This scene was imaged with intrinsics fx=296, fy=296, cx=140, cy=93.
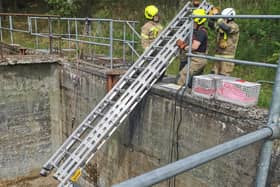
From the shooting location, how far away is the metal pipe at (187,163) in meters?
1.21

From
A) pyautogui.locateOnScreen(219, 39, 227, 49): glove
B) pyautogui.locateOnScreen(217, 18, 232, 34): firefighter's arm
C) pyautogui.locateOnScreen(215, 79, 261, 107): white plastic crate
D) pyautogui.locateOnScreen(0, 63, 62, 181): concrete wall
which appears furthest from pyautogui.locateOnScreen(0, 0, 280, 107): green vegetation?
pyautogui.locateOnScreen(0, 63, 62, 181): concrete wall

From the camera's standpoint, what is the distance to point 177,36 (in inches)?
204

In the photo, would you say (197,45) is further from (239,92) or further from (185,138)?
(185,138)

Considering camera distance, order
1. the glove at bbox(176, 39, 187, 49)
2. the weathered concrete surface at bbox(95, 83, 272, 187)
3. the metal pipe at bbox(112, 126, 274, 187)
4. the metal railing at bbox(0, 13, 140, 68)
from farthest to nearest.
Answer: the metal railing at bbox(0, 13, 140, 68), the glove at bbox(176, 39, 187, 49), the weathered concrete surface at bbox(95, 83, 272, 187), the metal pipe at bbox(112, 126, 274, 187)

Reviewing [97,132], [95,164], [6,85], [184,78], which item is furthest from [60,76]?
[184,78]

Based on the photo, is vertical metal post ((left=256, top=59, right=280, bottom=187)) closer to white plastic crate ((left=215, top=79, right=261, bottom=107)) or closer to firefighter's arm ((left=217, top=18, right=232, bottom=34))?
white plastic crate ((left=215, top=79, right=261, bottom=107))

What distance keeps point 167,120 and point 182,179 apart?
978mm

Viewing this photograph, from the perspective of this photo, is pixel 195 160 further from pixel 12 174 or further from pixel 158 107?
pixel 12 174

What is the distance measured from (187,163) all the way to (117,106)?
358 centimetres

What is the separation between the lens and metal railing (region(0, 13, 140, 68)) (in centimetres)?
724

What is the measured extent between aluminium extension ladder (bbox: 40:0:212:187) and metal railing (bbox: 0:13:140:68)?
1231mm

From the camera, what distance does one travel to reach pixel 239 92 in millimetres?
3871

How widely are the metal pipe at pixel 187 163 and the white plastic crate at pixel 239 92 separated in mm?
2111

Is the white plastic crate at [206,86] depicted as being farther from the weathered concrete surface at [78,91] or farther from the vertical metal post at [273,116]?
the weathered concrete surface at [78,91]
